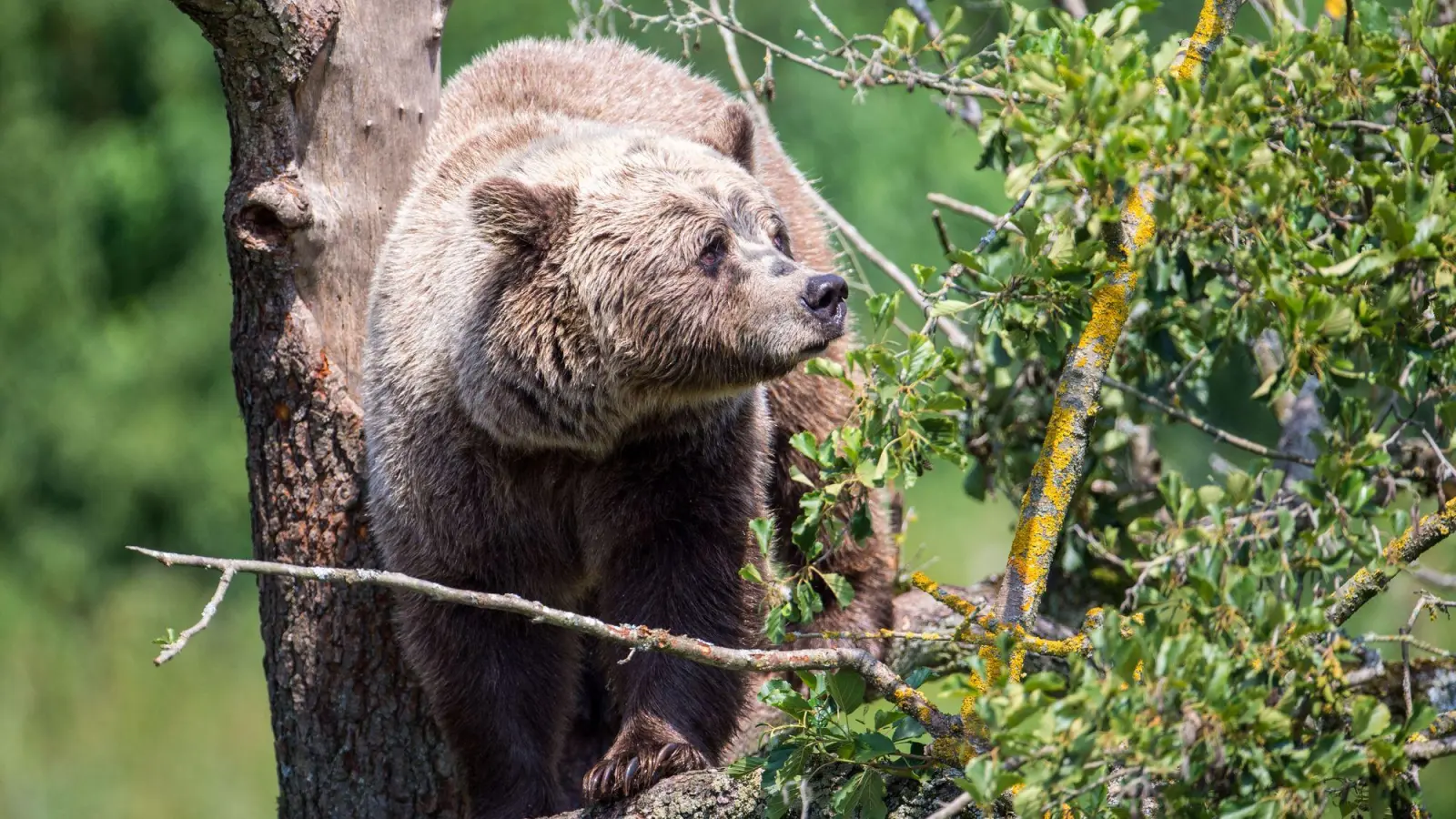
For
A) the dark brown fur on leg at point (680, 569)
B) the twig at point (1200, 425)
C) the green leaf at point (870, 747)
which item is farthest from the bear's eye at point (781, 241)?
the green leaf at point (870, 747)

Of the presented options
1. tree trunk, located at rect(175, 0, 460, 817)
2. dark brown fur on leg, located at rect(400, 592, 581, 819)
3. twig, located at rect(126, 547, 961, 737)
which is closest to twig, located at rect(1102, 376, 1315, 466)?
twig, located at rect(126, 547, 961, 737)

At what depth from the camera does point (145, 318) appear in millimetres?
12375

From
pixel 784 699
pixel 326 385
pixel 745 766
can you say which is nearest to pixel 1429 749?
pixel 784 699

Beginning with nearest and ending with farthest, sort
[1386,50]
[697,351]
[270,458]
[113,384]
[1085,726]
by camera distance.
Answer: [1085,726]
[1386,50]
[697,351]
[270,458]
[113,384]

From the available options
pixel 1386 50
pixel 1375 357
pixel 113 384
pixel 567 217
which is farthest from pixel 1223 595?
pixel 113 384

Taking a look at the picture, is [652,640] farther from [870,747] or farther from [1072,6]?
[1072,6]

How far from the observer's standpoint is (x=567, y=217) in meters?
3.91

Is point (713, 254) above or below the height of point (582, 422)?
above

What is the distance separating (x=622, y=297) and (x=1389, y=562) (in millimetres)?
1993

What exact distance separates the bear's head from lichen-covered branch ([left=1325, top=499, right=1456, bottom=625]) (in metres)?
1.49

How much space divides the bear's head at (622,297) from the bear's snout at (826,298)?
Result: 0.21ft

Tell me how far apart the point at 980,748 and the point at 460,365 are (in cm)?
176

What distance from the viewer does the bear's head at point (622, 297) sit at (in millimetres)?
3799

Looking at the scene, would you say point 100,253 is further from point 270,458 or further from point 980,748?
point 980,748
